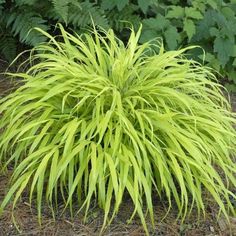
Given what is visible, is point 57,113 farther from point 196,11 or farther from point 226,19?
point 226,19

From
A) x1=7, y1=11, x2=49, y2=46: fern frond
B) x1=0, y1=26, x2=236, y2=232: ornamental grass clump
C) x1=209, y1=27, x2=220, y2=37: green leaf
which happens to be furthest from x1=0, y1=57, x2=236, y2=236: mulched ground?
x1=209, y1=27, x2=220, y2=37: green leaf

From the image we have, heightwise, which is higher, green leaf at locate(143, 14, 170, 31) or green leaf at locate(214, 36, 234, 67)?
green leaf at locate(143, 14, 170, 31)

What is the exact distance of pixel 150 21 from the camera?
358 cm

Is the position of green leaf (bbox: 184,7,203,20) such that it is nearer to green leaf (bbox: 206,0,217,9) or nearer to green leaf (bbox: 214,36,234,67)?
green leaf (bbox: 206,0,217,9)

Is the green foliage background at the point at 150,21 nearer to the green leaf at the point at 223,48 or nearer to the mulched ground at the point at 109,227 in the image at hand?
the green leaf at the point at 223,48

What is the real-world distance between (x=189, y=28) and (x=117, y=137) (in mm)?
1614

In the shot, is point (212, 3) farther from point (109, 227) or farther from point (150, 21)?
point (109, 227)

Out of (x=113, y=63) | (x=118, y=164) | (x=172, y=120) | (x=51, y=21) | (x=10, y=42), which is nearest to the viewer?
(x=118, y=164)

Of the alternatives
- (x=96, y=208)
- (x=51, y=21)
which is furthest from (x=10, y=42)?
(x=96, y=208)

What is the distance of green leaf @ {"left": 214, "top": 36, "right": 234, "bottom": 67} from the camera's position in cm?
362

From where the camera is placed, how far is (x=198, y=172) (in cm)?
238

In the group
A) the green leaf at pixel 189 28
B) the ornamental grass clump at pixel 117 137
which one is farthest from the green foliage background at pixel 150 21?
the ornamental grass clump at pixel 117 137

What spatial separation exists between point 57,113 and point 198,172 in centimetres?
75

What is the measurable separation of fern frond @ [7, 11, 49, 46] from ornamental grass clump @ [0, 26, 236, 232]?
64 centimetres
